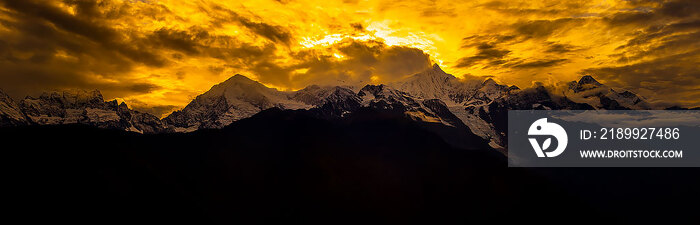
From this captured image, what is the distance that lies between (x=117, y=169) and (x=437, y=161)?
63.5m

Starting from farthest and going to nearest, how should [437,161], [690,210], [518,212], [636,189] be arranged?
[636,189] < [690,210] < [437,161] < [518,212]

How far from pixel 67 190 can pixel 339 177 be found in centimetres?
4642

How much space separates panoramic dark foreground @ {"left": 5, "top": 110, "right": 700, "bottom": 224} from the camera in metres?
56.0

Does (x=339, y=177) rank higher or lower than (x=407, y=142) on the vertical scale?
lower

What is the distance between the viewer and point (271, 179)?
283 feet

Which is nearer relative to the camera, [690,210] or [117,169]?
[117,169]

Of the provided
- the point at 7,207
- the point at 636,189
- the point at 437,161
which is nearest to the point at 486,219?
the point at 437,161

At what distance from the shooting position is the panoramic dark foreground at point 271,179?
56.0 m

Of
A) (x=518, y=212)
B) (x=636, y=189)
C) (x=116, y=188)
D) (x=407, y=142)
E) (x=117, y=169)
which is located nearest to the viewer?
(x=116, y=188)

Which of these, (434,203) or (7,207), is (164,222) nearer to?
(7,207)

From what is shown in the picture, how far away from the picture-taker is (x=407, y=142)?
103 meters

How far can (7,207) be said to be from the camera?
4838 cm

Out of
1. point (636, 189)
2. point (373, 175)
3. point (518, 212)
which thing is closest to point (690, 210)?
point (636, 189)

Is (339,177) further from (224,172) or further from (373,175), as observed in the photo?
(224,172)
